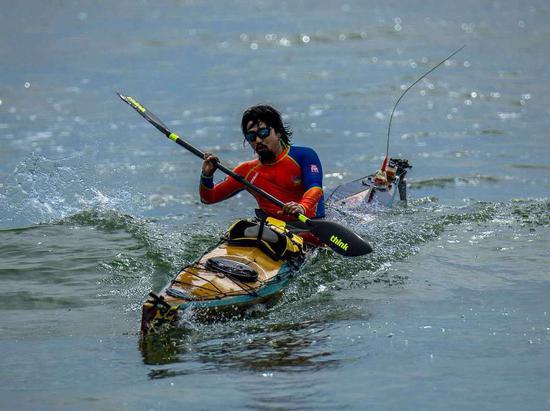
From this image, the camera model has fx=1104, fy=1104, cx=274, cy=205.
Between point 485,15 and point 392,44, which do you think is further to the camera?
point 485,15

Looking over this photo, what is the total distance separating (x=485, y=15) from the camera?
86.8 feet

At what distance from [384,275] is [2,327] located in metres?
3.36

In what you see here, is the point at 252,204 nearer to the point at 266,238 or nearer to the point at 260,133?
the point at 260,133

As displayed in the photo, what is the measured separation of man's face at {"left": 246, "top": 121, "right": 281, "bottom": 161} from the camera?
9.52 m

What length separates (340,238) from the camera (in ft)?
30.5

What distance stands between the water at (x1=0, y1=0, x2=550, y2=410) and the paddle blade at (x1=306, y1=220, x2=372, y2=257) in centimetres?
37

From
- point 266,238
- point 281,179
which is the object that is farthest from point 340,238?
point 281,179

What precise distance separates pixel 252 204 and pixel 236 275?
4805mm

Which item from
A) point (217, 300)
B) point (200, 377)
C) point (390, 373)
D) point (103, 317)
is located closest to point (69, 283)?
point (103, 317)

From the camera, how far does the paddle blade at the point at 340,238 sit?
30.4 ft

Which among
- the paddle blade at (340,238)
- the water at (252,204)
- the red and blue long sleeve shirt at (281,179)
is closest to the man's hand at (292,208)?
the paddle blade at (340,238)

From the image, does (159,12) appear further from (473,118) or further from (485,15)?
(473,118)

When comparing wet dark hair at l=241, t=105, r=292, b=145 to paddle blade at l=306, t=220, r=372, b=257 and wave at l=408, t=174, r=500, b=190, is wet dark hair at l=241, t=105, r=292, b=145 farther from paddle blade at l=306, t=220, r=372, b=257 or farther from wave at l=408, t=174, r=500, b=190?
wave at l=408, t=174, r=500, b=190

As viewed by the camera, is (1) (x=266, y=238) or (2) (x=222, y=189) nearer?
(1) (x=266, y=238)
